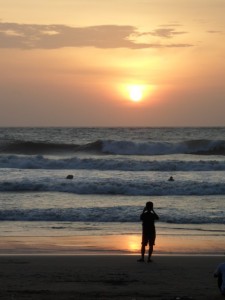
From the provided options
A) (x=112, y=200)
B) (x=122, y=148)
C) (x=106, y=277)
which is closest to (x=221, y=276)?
(x=106, y=277)

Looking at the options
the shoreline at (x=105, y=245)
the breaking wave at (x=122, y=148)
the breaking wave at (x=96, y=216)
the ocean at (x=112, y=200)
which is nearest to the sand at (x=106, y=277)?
Result: the shoreline at (x=105, y=245)

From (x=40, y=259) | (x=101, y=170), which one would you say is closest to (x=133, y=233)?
(x=40, y=259)

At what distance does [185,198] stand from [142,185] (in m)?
3.65

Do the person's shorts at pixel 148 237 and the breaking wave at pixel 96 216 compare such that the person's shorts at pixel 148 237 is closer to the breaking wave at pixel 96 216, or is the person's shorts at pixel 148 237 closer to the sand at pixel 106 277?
the sand at pixel 106 277

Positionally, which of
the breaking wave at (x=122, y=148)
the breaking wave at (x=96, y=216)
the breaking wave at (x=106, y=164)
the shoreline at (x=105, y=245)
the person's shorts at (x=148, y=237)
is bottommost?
the person's shorts at (x=148, y=237)

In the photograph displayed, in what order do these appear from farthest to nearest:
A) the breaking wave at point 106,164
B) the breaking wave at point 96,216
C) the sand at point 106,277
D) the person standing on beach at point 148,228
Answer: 1. the breaking wave at point 106,164
2. the breaking wave at point 96,216
3. the person standing on beach at point 148,228
4. the sand at point 106,277

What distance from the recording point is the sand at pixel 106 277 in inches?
388

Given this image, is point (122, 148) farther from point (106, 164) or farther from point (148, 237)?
point (148, 237)

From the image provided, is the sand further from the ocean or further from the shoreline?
the ocean

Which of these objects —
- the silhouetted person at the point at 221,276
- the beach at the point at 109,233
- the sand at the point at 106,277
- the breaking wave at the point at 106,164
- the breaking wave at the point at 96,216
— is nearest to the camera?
the silhouetted person at the point at 221,276

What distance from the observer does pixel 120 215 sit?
20.6 metres

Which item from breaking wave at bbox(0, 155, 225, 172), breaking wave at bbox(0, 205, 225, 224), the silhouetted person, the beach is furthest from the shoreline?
breaking wave at bbox(0, 155, 225, 172)

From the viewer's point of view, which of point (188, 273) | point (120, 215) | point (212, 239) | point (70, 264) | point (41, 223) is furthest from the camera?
point (120, 215)

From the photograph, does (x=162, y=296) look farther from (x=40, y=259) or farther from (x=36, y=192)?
(x=36, y=192)
